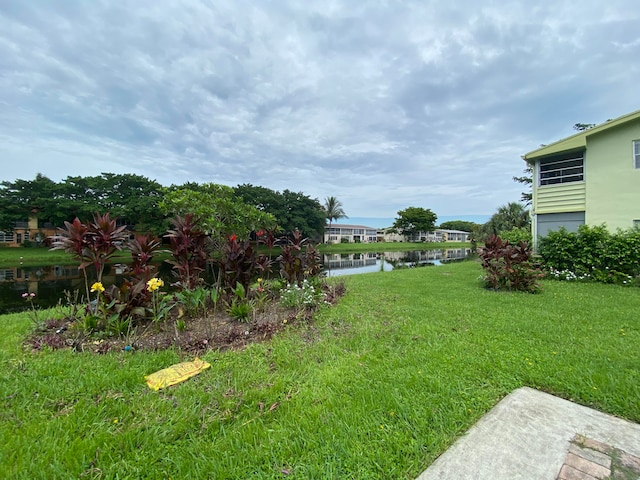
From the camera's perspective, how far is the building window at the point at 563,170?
8.53 metres

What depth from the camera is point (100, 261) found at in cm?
371

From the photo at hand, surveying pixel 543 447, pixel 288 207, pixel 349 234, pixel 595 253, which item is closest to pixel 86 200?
pixel 288 207

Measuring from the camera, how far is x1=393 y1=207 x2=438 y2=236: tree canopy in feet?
161

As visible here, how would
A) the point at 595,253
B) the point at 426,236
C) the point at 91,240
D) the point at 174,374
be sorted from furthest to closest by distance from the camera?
the point at 426,236 → the point at 595,253 → the point at 91,240 → the point at 174,374

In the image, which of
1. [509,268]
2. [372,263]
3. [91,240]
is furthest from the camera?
[372,263]

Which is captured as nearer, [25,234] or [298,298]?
[298,298]

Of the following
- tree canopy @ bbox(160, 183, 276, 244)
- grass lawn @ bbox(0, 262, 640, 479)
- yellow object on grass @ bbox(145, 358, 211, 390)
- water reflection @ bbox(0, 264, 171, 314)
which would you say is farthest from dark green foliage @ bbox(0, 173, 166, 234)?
yellow object on grass @ bbox(145, 358, 211, 390)

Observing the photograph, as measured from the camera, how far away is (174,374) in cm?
256

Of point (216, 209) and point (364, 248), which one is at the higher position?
point (216, 209)

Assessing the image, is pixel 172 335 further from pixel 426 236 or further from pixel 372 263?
pixel 426 236

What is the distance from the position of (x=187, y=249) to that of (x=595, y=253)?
973cm

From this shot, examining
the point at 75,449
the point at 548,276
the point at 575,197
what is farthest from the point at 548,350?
the point at 575,197

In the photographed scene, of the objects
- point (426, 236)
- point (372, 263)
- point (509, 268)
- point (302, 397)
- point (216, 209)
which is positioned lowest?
point (372, 263)

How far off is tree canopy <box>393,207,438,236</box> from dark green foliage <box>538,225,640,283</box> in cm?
4234
